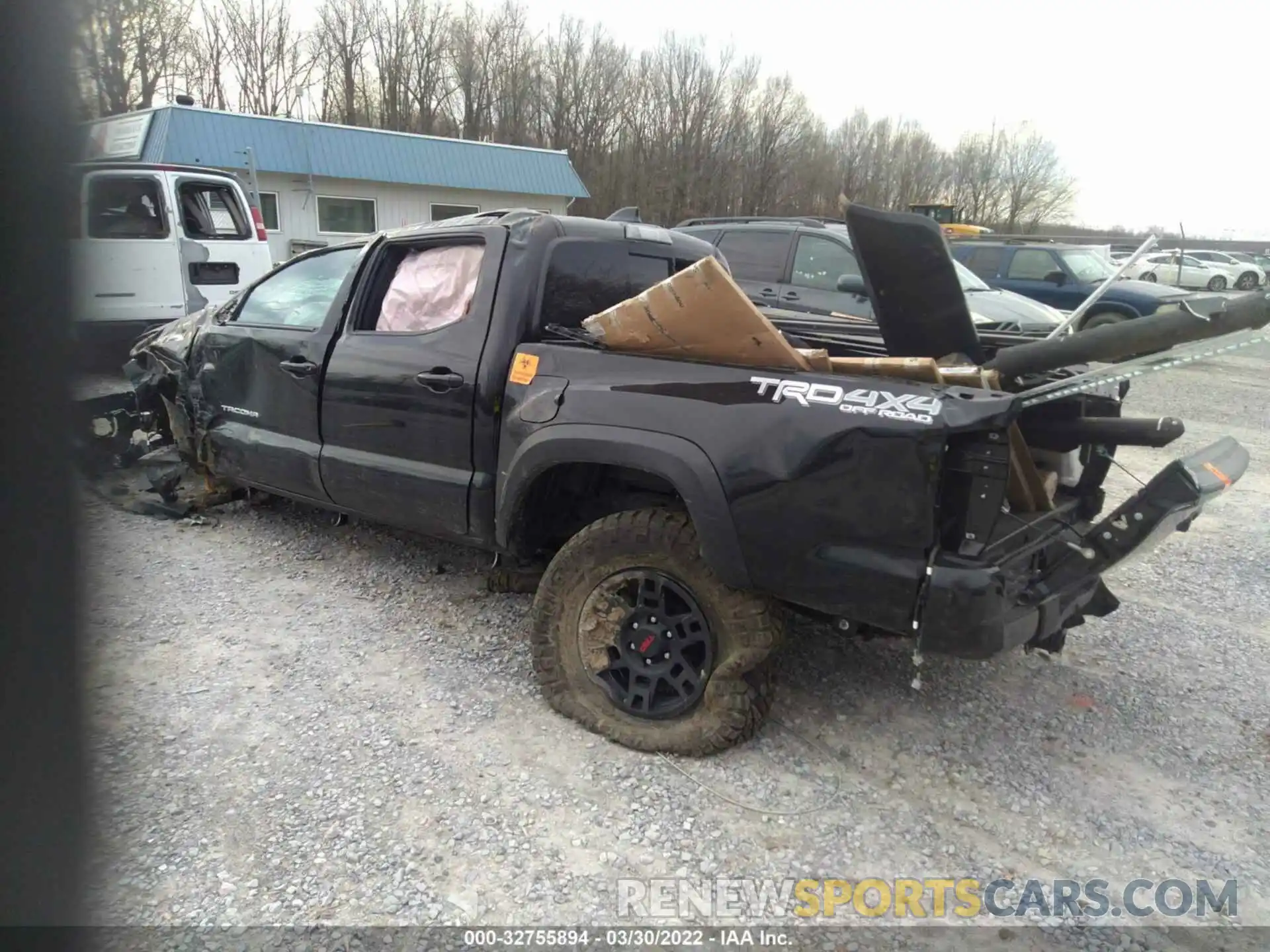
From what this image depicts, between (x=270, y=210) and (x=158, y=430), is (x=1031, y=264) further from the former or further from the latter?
(x=270, y=210)

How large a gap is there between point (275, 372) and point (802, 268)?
18.8 ft

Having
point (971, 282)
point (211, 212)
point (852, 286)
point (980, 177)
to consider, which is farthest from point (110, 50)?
point (980, 177)

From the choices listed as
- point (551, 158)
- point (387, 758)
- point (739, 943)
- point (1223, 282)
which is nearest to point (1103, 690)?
point (739, 943)

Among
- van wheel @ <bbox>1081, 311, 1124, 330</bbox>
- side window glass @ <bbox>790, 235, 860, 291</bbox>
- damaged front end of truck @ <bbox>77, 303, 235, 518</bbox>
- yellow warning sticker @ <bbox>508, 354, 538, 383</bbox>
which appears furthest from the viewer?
van wheel @ <bbox>1081, 311, 1124, 330</bbox>

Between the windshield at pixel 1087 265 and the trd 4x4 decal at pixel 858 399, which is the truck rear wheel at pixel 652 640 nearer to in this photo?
the trd 4x4 decal at pixel 858 399

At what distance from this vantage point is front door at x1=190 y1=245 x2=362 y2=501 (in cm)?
433

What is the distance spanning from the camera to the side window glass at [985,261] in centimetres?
1351

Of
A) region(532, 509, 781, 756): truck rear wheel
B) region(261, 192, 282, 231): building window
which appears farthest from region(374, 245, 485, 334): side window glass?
region(261, 192, 282, 231): building window

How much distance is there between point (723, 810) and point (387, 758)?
1207 millimetres

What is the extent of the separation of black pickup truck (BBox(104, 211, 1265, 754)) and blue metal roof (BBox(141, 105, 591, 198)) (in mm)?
13269

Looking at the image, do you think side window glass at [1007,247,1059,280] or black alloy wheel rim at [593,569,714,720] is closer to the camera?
black alloy wheel rim at [593,569,714,720]

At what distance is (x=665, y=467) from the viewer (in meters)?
2.88

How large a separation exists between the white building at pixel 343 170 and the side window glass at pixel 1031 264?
10047 millimetres

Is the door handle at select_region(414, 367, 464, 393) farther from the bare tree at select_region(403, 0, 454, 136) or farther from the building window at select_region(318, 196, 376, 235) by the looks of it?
the bare tree at select_region(403, 0, 454, 136)
